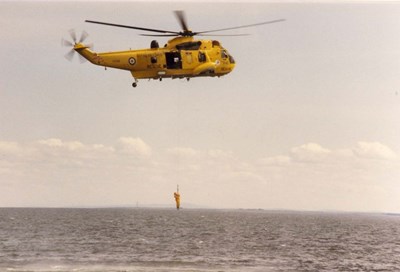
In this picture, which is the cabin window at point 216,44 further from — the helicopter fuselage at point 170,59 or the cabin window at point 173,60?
the cabin window at point 173,60

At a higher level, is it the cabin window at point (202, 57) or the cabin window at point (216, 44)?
the cabin window at point (216, 44)

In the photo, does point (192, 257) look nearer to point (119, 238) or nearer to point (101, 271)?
point (101, 271)

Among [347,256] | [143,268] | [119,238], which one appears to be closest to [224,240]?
[119,238]

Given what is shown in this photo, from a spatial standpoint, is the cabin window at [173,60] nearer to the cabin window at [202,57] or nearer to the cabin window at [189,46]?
the cabin window at [189,46]

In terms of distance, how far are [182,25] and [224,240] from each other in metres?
48.5

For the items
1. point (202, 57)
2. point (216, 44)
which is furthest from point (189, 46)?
point (216, 44)

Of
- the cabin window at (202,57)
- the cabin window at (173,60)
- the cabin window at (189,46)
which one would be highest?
the cabin window at (189,46)

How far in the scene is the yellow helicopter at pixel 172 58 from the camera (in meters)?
35.7

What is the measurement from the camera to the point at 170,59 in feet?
119

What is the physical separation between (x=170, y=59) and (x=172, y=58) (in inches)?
6.3

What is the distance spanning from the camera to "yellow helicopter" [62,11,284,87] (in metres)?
35.7

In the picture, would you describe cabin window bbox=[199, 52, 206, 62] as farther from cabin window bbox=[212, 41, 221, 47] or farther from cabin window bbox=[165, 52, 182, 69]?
cabin window bbox=[212, 41, 221, 47]

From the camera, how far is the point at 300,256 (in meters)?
62.2

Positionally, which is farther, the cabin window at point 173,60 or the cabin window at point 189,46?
the cabin window at point 189,46
